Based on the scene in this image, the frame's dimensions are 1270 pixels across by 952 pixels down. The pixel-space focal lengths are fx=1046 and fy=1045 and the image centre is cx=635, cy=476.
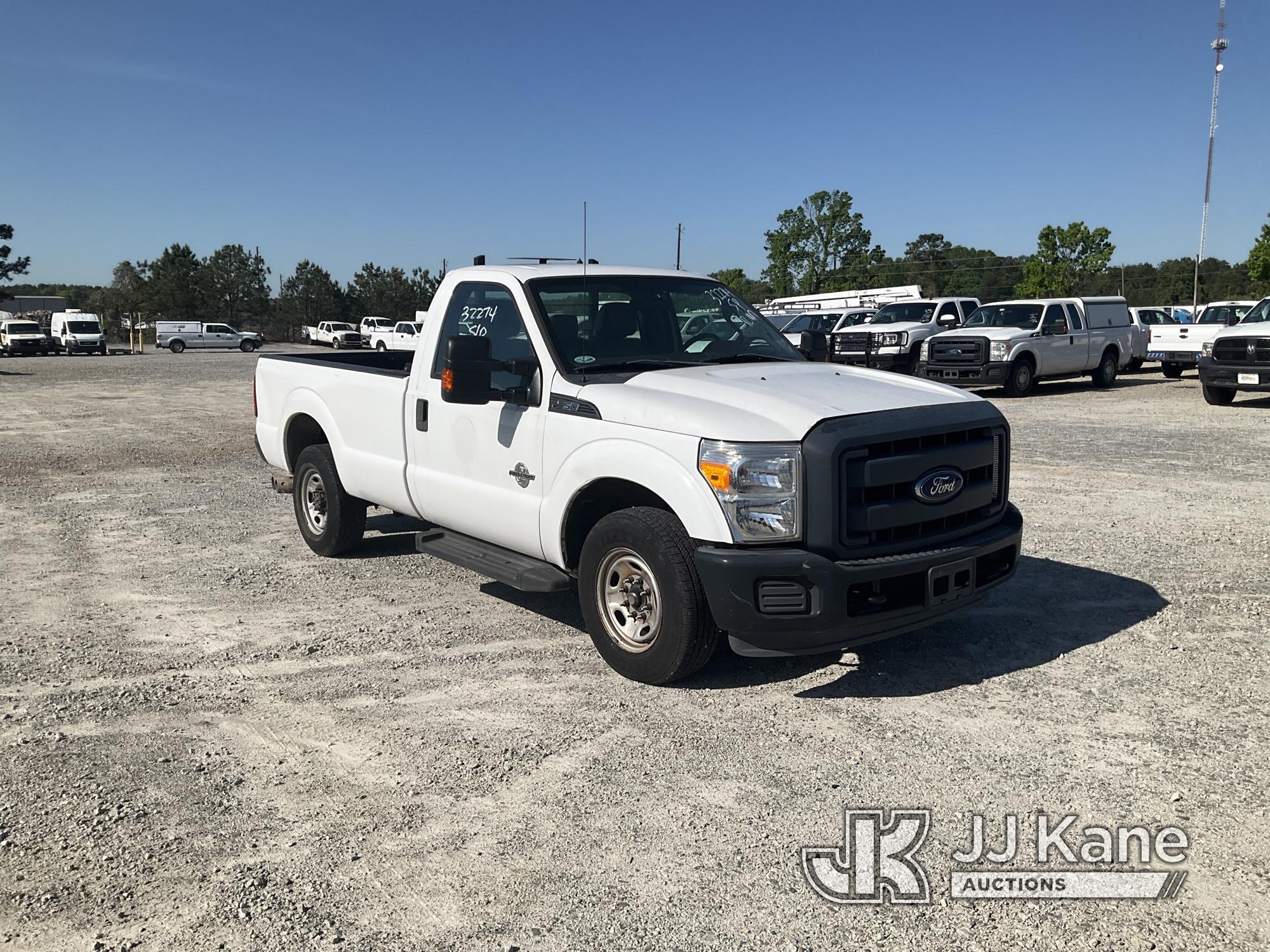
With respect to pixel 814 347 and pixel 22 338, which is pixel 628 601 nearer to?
pixel 814 347

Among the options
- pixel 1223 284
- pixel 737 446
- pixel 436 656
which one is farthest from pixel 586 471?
pixel 1223 284

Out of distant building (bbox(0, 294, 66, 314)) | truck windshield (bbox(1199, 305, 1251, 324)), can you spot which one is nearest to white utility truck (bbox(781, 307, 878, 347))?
truck windshield (bbox(1199, 305, 1251, 324))

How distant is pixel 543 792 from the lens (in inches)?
154

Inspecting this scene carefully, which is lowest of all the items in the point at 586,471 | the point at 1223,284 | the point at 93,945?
the point at 93,945

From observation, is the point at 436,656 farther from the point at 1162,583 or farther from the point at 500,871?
the point at 1162,583

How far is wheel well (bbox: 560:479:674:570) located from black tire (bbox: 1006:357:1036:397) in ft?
58.6

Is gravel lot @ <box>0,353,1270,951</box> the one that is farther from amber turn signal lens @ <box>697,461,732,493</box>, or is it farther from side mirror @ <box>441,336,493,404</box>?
side mirror @ <box>441,336,493,404</box>

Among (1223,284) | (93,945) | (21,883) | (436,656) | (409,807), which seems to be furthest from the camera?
(1223,284)

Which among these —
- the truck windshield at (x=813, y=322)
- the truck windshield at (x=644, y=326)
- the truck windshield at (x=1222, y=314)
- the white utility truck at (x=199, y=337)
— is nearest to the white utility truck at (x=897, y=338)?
the truck windshield at (x=813, y=322)

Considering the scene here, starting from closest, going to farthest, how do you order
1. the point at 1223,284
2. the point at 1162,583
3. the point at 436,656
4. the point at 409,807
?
the point at 409,807
the point at 436,656
the point at 1162,583
the point at 1223,284

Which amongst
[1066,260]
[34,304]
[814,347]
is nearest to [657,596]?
[814,347]

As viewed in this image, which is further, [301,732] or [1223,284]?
[1223,284]

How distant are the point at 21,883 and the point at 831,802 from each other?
2693 mm

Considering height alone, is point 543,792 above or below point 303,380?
below
